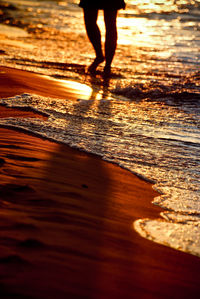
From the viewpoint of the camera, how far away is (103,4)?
6.17 metres

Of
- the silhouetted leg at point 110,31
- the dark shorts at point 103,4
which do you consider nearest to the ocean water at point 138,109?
the silhouetted leg at point 110,31

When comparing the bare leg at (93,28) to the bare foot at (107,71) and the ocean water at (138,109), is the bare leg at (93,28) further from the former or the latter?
the ocean water at (138,109)

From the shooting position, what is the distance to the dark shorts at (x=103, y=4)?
6.17m

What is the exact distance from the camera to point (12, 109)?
384cm

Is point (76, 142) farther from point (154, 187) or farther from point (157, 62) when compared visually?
point (157, 62)

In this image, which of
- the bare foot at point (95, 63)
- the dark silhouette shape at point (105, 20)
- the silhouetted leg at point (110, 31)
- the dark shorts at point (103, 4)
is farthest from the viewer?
the bare foot at point (95, 63)

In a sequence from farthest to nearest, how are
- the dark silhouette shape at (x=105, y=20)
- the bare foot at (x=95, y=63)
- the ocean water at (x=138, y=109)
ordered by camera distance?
the bare foot at (x=95, y=63) < the dark silhouette shape at (x=105, y=20) < the ocean water at (x=138, y=109)

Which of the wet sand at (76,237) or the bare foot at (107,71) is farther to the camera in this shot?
the bare foot at (107,71)

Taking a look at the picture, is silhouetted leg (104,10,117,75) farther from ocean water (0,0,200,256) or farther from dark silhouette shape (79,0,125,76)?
ocean water (0,0,200,256)

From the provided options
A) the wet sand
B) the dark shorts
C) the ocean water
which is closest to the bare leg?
the dark shorts

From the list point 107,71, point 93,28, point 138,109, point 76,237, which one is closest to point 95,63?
point 107,71

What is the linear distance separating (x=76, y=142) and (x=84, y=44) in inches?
324

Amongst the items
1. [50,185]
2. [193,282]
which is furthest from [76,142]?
[193,282]

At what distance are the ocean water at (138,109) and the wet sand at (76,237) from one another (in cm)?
16
